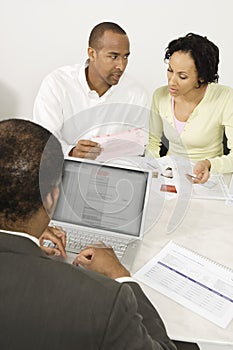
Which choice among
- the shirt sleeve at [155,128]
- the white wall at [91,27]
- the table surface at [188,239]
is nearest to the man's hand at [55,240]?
the table surface at [188,239]

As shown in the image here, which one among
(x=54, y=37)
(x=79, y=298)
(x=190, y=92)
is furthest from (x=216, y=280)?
(x=54, y=37)

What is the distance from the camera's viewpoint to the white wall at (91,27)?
8.67 ft

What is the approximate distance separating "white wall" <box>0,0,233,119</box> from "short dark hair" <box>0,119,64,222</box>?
6.50 feet

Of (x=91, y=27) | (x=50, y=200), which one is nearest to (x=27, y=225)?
(x=50, y=200)

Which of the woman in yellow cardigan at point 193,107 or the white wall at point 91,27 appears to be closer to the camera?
the woman in yellow cardigan at point 193,107

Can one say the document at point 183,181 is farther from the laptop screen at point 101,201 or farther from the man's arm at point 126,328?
the man's arm at point 126,328

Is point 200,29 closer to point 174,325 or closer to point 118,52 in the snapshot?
point 118,52

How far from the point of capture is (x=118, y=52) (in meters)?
2.06

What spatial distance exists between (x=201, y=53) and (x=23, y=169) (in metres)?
1.36

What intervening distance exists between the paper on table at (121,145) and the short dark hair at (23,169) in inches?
25.6

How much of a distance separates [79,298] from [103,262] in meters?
0.39

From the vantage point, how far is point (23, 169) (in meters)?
0.84

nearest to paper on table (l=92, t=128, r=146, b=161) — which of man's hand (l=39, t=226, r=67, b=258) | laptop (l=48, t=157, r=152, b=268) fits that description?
laptop (l=48, t=157, r=152, b=268)

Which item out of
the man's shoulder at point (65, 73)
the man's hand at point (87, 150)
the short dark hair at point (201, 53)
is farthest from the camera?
the man's shoulder at point (65, 73)
